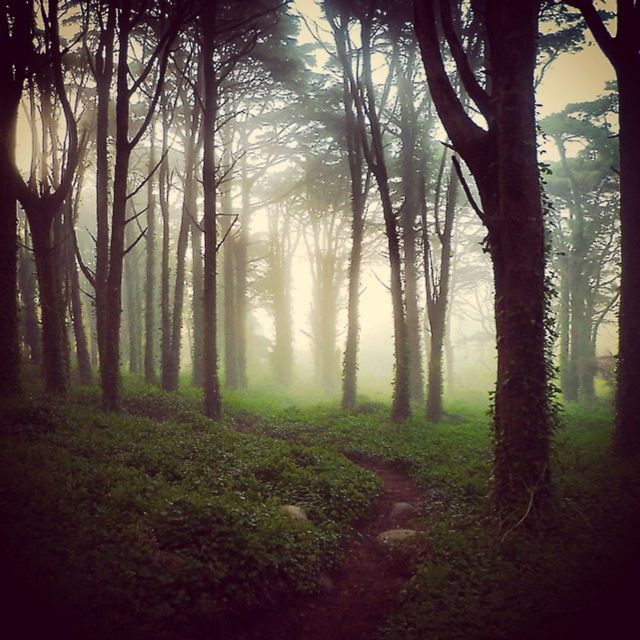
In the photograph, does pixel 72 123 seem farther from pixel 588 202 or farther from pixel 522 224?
pixel 588 202

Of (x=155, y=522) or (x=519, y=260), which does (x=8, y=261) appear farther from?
(x=519, y=260)

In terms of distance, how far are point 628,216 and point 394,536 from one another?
7.43m

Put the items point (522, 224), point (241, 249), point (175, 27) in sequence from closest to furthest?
point (522, 224), point (175, 27), point (241, 249)

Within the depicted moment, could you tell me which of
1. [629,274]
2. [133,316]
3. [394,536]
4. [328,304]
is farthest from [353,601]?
[133,316]

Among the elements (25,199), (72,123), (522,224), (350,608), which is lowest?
(350,608)

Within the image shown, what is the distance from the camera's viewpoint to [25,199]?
9445 mm

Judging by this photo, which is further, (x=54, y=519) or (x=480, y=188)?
(x=480, y=188)

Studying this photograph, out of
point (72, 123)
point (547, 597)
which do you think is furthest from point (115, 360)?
point (547, 597)

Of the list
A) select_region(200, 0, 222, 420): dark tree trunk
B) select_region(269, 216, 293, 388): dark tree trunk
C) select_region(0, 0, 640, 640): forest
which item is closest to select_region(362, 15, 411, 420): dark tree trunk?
select_region(0, 0, 640, 640): forest

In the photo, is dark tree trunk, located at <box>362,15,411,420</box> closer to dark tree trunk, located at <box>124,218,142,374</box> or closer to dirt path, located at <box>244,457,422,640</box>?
dirt path, located at <box>244,457,422,640</box>

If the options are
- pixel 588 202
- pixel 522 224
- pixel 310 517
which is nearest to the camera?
pixel 522 224

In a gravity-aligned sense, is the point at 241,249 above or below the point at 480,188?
above

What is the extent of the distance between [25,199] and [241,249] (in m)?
13.9

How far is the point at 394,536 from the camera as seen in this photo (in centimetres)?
573
